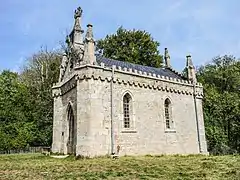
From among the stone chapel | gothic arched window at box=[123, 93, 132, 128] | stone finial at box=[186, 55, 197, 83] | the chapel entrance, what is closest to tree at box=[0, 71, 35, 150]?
the stone chapel

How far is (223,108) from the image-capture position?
39.8m

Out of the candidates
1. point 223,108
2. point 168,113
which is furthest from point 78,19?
point 223,108

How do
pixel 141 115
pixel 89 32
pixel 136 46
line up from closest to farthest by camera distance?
1. pixel 89 32
2. pixel 141 115
3. pixel 136 46

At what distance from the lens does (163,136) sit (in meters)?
25.2

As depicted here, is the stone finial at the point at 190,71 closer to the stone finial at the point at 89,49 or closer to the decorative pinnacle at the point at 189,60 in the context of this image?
the decorative pinnacle at the point at 189,60

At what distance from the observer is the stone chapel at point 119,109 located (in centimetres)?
2134

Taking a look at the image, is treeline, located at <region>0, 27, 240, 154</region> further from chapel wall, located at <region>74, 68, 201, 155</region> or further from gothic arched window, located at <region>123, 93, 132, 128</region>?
gothic arched window, located at <region>123, 93, 132, 128</region>

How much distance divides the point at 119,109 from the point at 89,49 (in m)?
5.42

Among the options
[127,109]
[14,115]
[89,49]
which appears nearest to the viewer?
[89,49]

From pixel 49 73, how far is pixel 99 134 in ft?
85.3

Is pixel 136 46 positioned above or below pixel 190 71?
above

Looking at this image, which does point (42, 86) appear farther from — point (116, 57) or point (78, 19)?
point (78, 19)

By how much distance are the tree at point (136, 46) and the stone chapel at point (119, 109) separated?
1603cm

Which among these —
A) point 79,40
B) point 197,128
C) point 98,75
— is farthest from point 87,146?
point 197,128
